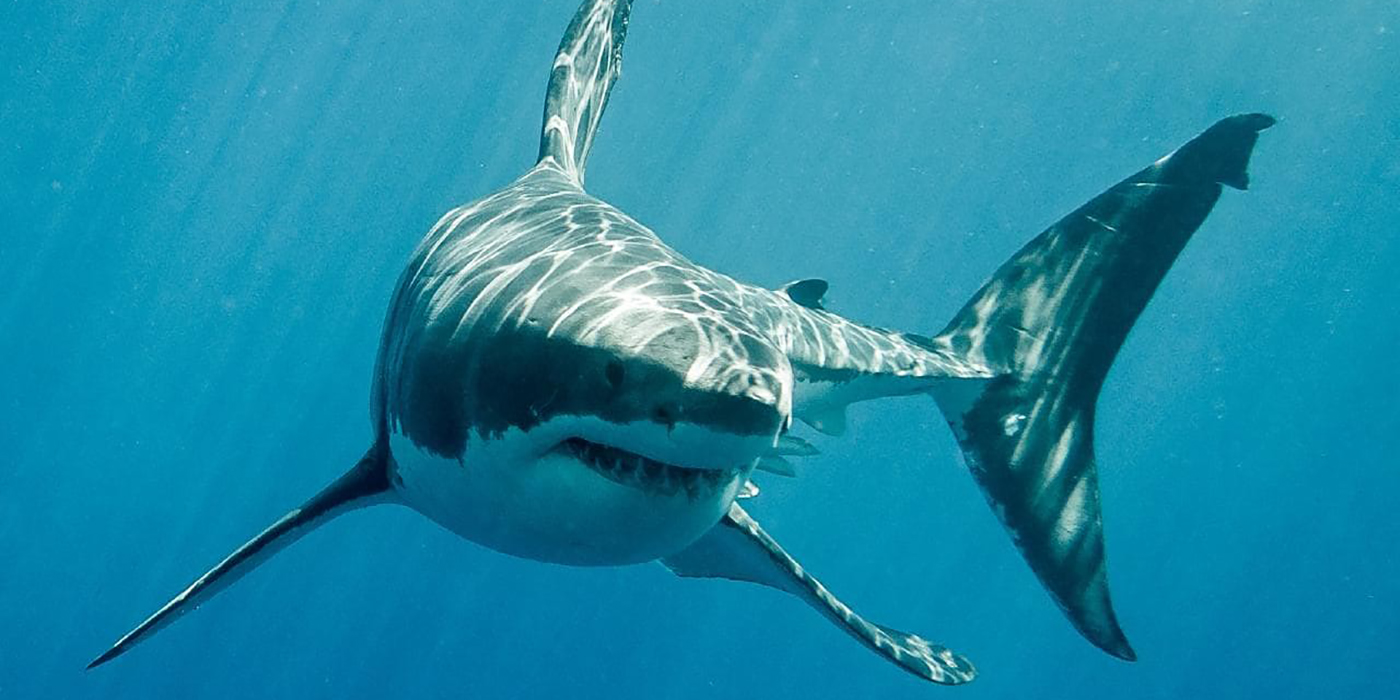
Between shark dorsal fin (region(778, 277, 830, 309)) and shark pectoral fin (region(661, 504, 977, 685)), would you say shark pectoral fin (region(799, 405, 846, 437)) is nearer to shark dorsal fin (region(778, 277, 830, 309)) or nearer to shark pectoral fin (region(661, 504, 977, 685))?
shark dorsal fin (region(778, 277, 830, 309))

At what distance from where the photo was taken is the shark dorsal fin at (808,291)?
5.54 meters

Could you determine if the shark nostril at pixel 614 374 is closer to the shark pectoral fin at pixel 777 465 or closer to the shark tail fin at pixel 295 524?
the shark tail fin at pixel 295 524

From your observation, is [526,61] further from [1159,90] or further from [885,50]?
[1159,90]

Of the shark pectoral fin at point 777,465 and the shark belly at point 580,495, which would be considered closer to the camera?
the shark belly at point 580,495

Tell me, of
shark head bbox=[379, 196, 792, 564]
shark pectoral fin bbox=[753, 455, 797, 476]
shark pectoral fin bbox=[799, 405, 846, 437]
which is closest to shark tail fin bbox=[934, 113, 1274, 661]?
shark pectoral fin bbox=[799, 405, 846, 437]

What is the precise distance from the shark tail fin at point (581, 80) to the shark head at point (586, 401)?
2.71m

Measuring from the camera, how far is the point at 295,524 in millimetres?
3811

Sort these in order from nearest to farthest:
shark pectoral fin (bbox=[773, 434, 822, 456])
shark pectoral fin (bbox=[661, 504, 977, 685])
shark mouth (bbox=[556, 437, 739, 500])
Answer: shark mouth (bbox=[556, 437, 739, 500])
shark pectoral fin (bbox=[773, 434, 822, 456])
shark pectoral fin (bbox=[661, 504, 977, 685])

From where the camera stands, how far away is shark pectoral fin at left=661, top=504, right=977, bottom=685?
3877 millimetres

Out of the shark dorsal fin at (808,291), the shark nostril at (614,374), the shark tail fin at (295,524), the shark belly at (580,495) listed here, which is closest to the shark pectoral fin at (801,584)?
the shark belly at (580,495)

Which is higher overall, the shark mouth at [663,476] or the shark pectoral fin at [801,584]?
the shark mouth at [663,476]

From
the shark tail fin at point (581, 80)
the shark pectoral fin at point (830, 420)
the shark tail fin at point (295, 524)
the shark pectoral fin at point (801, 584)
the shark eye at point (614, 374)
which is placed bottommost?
the shark tail fin at point (295, 524)

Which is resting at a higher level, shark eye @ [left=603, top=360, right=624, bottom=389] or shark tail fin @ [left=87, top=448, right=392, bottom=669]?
shark eye @ [left=603, top=360, right=624, bottom=389]

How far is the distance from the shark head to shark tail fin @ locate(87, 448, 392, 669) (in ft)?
2.08
